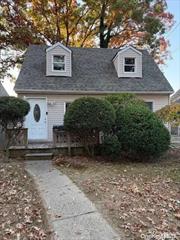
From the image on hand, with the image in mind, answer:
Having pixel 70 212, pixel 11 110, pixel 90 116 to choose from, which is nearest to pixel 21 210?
pixel 70 212

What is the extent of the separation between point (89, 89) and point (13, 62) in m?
12.6

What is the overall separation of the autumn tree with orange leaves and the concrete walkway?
18.3m

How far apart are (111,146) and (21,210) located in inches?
207

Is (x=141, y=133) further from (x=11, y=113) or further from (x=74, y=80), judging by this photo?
(x=74, y=80)

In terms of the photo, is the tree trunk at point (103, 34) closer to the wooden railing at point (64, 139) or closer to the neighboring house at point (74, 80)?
the neighboring house at point (74, 80)

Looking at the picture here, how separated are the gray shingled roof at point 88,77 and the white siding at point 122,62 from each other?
0.97 feet

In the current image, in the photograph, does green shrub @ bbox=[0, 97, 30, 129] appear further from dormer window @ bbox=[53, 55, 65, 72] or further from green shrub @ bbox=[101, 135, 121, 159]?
dormer window @ bbox=[53, 55, 65, 72]

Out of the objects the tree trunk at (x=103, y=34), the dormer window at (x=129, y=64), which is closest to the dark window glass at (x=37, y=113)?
the dormer window at (x=129, y=64)

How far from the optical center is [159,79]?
16.6m

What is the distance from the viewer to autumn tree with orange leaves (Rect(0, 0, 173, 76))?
23469mm

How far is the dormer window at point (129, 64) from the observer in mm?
16797

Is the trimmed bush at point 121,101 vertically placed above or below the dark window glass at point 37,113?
above

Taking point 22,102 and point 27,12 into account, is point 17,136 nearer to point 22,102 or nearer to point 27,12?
point 22,102

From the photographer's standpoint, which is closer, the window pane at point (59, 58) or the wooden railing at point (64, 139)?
the wooden railing at point (64, 139)
